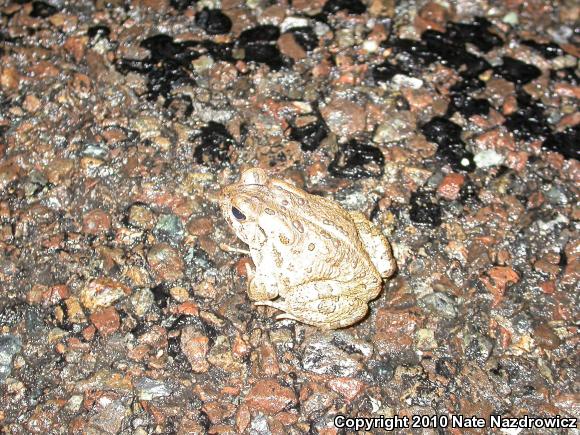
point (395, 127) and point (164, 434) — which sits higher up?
point (395, 127)

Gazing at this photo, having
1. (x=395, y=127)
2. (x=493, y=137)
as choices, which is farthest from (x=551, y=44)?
(x=395, y=127)

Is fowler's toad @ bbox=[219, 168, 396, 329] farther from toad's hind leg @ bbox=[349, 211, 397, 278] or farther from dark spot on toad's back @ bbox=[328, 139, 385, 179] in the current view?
dark spot on toad's back @ bbox=[328, 139, 385, 179]

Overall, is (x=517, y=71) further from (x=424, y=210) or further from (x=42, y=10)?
(x=42, y=10)

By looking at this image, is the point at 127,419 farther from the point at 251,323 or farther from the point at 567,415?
the point at 567,415

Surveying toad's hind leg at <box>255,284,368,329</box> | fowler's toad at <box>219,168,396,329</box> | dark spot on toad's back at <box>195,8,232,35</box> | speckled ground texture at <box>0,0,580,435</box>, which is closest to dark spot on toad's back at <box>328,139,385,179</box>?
speckled ground texture at <box>0,0,580,435</box>

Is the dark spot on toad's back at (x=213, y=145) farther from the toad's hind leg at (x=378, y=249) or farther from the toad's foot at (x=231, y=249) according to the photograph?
the toad's hind leg at (x=378, y=249)

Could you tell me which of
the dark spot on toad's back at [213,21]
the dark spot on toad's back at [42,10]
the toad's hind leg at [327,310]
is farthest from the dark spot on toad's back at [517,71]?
the dark spot on toad's back at [42,10]
